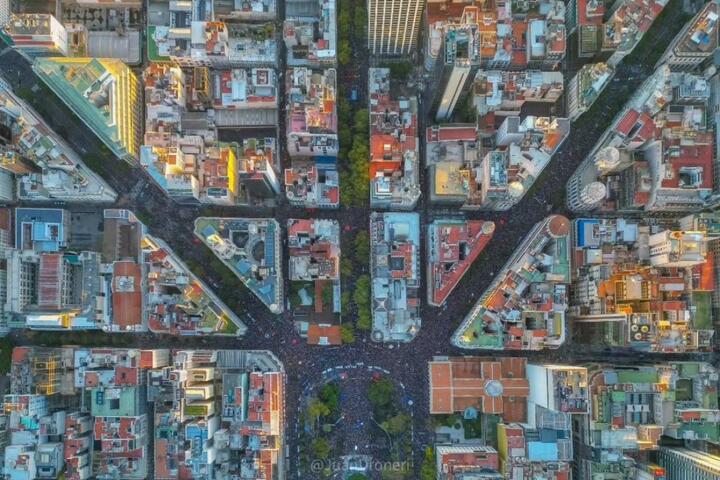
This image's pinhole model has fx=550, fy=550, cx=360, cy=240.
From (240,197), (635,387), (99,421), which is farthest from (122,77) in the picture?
(635,387)

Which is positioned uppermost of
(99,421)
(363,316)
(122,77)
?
(122,77)

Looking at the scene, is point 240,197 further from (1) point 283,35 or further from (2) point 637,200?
(2) point 637,200

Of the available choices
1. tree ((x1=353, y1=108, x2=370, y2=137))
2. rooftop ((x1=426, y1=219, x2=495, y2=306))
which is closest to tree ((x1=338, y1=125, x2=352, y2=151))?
tree ((x1=353, y1=108, x2=370, y2=137))

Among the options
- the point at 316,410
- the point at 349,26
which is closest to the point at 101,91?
the point at 349,26

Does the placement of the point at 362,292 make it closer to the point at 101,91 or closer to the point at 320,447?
the point at 320,447

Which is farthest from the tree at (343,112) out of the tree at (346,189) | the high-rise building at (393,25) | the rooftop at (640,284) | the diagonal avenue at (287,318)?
the rooftop at (640,284)

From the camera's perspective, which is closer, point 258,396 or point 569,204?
point 258,396
